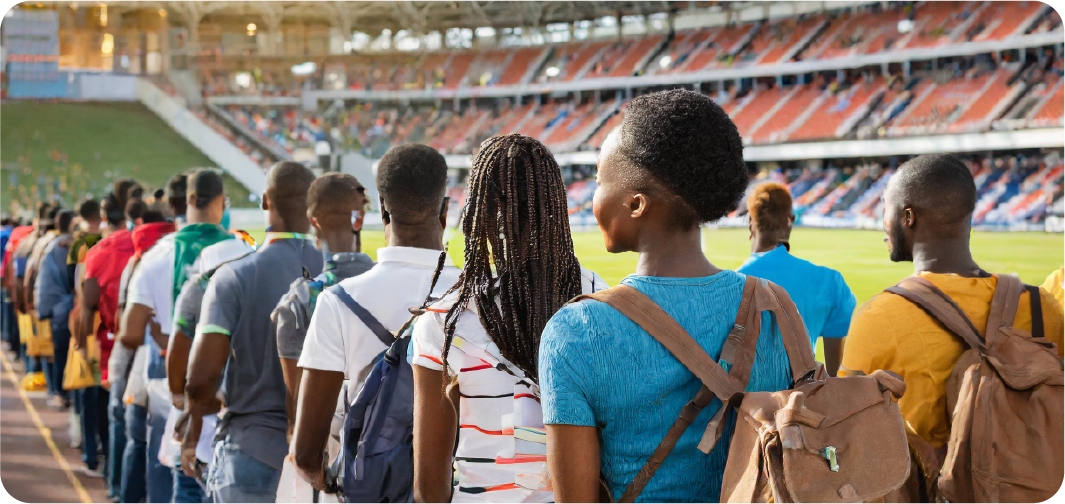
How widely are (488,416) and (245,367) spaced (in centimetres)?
202

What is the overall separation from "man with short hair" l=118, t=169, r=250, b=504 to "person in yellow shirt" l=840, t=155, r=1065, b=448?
10.9ft

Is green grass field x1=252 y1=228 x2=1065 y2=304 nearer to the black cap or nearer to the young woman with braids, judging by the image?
the black cap

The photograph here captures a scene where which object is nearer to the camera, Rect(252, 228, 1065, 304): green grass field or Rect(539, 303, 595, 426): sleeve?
Rect(539, 303, 595, 426): sleeve

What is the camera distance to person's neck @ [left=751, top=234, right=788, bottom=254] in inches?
187

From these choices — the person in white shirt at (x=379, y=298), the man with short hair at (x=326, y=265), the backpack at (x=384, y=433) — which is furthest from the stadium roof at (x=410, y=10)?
the backpack at (x=384, y=433)

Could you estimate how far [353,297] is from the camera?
9.79 ft

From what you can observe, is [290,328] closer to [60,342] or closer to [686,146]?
[686,146]

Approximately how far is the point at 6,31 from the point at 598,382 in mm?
60358

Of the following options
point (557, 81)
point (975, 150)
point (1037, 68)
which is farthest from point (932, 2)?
point (557, 81)

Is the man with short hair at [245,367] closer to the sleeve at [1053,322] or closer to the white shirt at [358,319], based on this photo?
the white shirt at [358,319]

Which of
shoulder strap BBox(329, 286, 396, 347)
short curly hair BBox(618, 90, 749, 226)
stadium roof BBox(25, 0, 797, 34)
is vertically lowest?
shoulder strap BBox(329, 286, 396, 347)

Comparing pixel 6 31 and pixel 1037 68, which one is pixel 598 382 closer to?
pixel 1037 68

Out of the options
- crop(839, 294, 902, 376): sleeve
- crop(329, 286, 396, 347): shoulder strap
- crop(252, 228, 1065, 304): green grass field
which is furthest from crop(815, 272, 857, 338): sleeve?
crop(252, 228, 1065, 304): green grass field

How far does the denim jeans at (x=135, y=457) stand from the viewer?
585 centimetres
